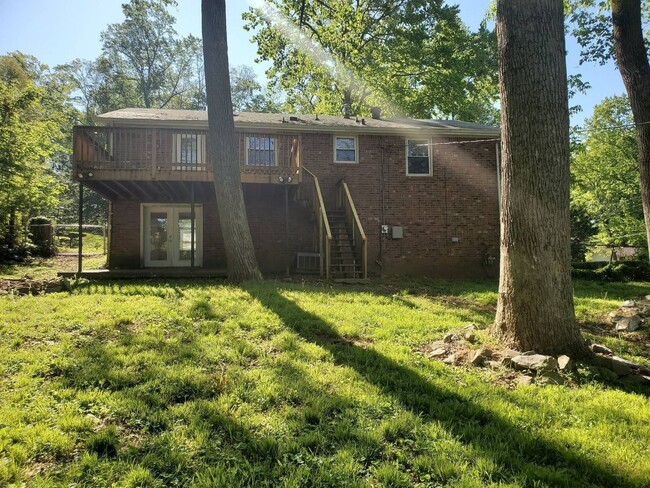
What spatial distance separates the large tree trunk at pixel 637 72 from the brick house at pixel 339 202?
18.1ft

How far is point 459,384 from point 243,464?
2.02 m

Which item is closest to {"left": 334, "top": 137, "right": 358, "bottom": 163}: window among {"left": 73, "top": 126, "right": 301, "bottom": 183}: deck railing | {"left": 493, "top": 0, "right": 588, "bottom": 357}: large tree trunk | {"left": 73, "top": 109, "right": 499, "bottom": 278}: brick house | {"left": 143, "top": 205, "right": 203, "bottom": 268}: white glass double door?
{"left": 73, "top": 109, "right": 499, "bottom": 278}: brick house

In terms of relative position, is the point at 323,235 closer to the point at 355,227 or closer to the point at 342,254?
the point at 342,254

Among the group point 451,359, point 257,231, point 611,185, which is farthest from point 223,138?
point 611,185

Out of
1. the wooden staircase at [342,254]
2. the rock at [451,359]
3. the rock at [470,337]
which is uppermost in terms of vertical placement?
the wooden staircase at [342,254]

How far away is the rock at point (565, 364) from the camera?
3.64 m

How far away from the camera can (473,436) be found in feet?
8.30

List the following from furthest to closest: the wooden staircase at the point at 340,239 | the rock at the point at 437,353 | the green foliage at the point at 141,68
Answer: the green foliage at the point at 141,68 < the wooden staircase at the point at 340,239 < the rock at the point at 437,353

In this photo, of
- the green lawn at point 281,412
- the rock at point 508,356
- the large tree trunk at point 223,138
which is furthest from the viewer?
the large tree trunk at point 223,138

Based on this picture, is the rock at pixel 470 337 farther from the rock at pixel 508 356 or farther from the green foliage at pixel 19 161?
the green foliage at pixel 19 161

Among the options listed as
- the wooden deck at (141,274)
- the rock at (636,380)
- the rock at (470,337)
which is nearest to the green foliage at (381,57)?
the wooden deck at (141,274)

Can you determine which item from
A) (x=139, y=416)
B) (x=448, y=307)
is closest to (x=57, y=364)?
(x=139, y=416)

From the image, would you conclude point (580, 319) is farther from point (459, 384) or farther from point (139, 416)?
point (139, 416)

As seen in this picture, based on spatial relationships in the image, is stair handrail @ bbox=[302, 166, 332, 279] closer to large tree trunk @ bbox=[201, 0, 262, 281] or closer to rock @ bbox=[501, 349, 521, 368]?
large tree trunk @ bbox=[201, 0, 262, 281]
